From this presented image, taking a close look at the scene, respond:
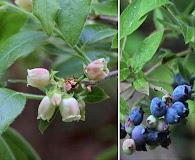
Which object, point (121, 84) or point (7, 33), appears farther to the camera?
point (7, 33)

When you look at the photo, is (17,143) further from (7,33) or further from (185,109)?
(185,109)

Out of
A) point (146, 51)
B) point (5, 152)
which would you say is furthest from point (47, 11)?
point (5, 152)

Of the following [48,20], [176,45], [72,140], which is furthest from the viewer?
[72,140]

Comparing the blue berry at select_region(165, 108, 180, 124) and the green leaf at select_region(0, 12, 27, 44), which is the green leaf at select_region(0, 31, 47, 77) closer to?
the green leaf at select_region(0, 12, 27, 44)

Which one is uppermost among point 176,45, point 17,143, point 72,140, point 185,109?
point 185,109

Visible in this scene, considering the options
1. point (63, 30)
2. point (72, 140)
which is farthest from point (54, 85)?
point (72, 140)

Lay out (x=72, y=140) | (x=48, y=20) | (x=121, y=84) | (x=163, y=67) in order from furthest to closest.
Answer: (x=72, y=140) → (x=163, y=67) → (x=121, y=84) → (x=48, y=20)
